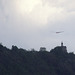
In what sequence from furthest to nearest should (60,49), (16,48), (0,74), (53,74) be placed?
(60,49), (16,48), (53,74), (0,74)

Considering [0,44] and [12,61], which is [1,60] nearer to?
[12,61]

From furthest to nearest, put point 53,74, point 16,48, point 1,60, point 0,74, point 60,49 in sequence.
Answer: point 60,49 < point 16,48 < point 53,74 < point 1,60 < point 0,74

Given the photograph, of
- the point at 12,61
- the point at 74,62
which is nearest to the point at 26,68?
the point at 12,61

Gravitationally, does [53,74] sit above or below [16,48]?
below

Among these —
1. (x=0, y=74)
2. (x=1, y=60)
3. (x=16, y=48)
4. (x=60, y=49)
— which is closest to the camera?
(x=0, y=74)

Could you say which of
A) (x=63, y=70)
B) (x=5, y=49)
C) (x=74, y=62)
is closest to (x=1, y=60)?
(x=5, y=49)

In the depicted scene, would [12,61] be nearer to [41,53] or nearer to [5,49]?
[5,49]

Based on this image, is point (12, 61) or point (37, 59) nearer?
point (12, 61)
